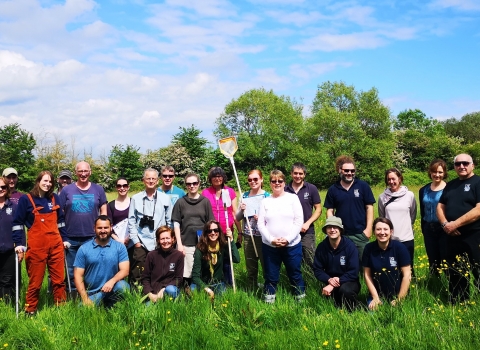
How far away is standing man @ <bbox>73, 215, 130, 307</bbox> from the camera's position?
5887 mm

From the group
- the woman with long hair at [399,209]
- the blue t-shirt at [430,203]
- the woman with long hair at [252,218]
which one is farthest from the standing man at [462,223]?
the woman with long hair at [252,218]

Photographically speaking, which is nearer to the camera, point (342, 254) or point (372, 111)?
A: point (342, 254)

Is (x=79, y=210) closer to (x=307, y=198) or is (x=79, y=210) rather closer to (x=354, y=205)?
(x=307, y=198)

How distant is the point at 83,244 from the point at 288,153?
47925 millimetres

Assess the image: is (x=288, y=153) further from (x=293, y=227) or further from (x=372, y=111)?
(x=293, y=227)

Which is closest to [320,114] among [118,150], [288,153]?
[288,153]

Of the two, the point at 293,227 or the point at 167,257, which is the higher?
the point at 293,227

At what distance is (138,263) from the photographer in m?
6.65

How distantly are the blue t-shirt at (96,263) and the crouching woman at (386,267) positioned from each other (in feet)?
11.4

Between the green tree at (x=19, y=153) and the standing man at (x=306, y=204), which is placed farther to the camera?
the green tree at (x=19, y=153)

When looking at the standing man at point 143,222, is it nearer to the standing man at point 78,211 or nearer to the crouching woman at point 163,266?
the crouching woman at point 163,266

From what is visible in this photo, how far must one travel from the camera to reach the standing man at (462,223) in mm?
5520

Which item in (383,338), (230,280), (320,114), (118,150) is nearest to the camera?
(383,338)

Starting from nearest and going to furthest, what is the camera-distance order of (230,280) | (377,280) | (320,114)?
1. (377,280)
2. (230,280)
3. (320,114)
